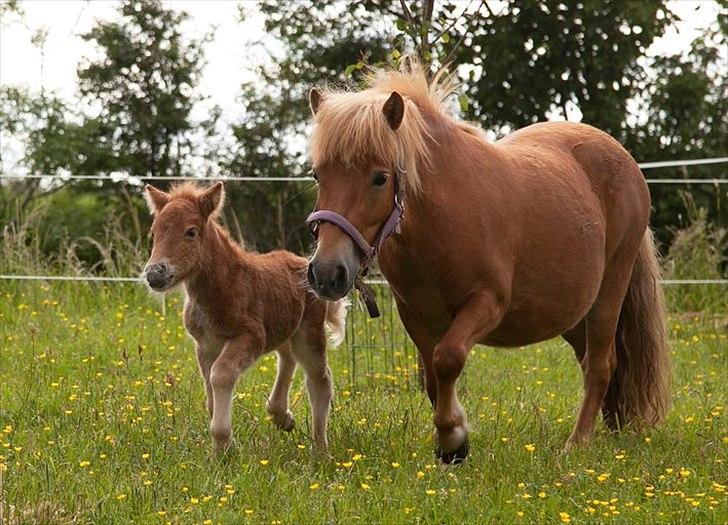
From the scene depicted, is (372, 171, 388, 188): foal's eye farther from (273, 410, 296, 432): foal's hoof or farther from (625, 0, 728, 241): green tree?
(625, 0, 728, 241): green tree

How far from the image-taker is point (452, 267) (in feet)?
16.9

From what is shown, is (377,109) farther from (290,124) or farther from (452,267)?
(290,124)

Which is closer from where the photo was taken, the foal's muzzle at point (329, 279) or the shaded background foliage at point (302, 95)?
the foal's muzzle at point (329, 279)

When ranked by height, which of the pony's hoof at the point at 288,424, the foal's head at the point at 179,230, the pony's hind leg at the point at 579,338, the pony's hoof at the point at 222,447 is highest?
the foal's head at the point at 179,230

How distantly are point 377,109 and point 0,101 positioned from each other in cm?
1429

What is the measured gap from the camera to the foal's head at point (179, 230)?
220 inches


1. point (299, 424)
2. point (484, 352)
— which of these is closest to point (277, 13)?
point (484, 352)

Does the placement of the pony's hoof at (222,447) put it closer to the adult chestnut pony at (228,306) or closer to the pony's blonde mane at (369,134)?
the adult chestnut pony at (228,306)

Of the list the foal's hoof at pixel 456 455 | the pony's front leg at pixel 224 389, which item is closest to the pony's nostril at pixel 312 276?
the pony's front leg at pixel 224 389

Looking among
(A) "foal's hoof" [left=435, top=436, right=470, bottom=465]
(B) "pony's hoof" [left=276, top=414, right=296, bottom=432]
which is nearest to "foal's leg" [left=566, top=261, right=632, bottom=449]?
(A) "foal's hoof" [left=435, top=436, right=470, bottom=465]

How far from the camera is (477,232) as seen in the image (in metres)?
5.21

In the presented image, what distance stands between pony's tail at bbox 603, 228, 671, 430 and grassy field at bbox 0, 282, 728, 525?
0.18 meters

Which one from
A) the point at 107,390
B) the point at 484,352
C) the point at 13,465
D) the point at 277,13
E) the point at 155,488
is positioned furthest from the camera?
the point at 277,13

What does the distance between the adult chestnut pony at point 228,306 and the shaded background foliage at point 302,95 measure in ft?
36.3
